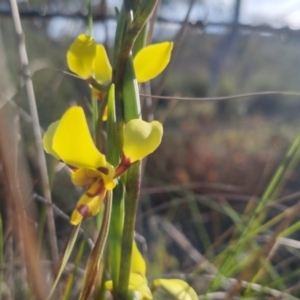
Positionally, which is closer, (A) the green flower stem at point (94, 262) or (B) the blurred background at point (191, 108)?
(A) the green flower stem at point (94, 262)

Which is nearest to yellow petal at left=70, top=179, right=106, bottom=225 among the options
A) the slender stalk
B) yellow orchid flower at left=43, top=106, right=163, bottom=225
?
yellow orchid flower at left=43, top=106, right=163, bottom=225

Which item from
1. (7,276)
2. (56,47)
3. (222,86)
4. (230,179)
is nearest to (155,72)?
(7,276)

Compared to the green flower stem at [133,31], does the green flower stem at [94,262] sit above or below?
below

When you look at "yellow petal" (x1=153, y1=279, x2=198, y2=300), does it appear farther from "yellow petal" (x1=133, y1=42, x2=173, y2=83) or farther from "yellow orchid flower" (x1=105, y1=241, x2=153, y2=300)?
"yellow petal" (x1=133, y1=42, x2=173, y2=83)

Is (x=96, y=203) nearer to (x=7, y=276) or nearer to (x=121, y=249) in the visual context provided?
(x=121, y=249)

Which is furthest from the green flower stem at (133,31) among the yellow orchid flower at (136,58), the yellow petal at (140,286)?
the yellow petal at (140,286)

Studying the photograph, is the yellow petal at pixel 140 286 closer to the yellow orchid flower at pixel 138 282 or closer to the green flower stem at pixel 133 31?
the yellow orchid flower at pixel 138 282

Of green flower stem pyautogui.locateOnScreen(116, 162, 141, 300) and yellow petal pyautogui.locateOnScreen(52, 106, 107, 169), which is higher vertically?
yellow petal pyautogui.locateOnScreen(52, 106, 107, 169)
